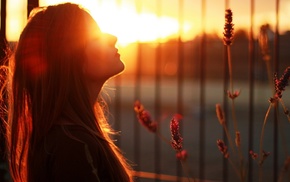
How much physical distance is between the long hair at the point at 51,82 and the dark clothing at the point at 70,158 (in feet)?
0.13

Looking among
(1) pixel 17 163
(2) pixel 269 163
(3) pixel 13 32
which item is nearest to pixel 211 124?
(2) pixel 269 163

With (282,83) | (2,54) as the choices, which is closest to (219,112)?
(282,83)

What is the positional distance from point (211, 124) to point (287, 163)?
42.4ft

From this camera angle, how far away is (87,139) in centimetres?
144

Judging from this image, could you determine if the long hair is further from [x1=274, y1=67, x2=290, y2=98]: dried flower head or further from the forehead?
[x1=274, y1=67, x2=290, y2=98]: dried flower head

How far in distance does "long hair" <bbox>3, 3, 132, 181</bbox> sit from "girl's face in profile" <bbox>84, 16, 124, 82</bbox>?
0.02 m

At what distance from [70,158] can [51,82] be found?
0.31 m

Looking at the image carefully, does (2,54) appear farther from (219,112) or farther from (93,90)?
(219,112)

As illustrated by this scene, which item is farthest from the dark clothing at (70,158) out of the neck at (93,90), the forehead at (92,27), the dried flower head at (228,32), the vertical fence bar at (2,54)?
the vertical fence bar at (2,54)

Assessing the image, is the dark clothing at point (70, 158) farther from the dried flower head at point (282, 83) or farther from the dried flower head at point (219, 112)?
the dried flower head at point (282, 83)

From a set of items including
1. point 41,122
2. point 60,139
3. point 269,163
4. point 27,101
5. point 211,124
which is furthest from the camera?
point 211,124

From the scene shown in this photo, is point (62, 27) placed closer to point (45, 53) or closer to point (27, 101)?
point (45, 53)

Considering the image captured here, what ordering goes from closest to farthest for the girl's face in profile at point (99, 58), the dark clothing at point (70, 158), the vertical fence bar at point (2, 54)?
the dark clothing at point (70, 158)
the girl's face in profile at point (99, 58)
the vertical fence bar at point (2, 54)

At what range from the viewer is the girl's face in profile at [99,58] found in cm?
165
